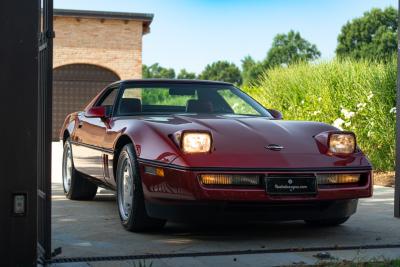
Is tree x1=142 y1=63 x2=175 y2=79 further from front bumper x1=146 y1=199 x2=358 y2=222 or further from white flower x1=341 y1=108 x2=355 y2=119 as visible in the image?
front bumper x1=146 y1=199 x2=358 y2=222

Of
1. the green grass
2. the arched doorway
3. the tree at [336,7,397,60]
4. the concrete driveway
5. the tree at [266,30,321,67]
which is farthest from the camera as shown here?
the tree at [266,30,321,67]

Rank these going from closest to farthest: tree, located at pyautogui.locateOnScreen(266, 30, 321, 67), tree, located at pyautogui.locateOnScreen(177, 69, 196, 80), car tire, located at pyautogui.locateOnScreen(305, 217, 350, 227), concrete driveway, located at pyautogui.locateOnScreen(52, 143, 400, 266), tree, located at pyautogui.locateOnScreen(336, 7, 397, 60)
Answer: concrete driveway, located at pyautogui.locateOnScreen(52, 143, 400, 266), car tire, located at pyautogui.locateOnScreen(305, 217, 350, 227), tree, located at pyautogui.locateOnScreen(336, 7, 397, 60), tree, located at pyautogui.locateOnScreen(266, 30, 321, 67), tree, located at pyautogui.locateOnScreen(177, 69, 196, 80)

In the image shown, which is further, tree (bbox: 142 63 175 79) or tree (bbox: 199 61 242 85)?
tree (bbox: 142 63 175 79)

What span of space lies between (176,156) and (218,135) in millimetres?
399

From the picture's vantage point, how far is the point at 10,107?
3836 mm

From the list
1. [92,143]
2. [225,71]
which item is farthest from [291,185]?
[225,71]

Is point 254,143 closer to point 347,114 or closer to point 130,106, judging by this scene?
point 130,106

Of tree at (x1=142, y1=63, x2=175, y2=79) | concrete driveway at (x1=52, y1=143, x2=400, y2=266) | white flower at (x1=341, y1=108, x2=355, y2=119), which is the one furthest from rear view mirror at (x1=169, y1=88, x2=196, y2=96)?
tree at (x1=142, y1=63, x2=175, y2=79)

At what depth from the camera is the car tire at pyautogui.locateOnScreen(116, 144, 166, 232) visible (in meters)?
5.45

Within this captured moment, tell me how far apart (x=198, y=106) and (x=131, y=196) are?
1333 mm

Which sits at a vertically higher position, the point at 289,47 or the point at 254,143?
the point at 289,47

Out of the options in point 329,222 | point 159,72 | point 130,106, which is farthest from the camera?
point 159,72

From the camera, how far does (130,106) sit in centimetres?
650

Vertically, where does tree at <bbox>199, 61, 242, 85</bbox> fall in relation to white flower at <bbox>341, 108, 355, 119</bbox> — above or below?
above
